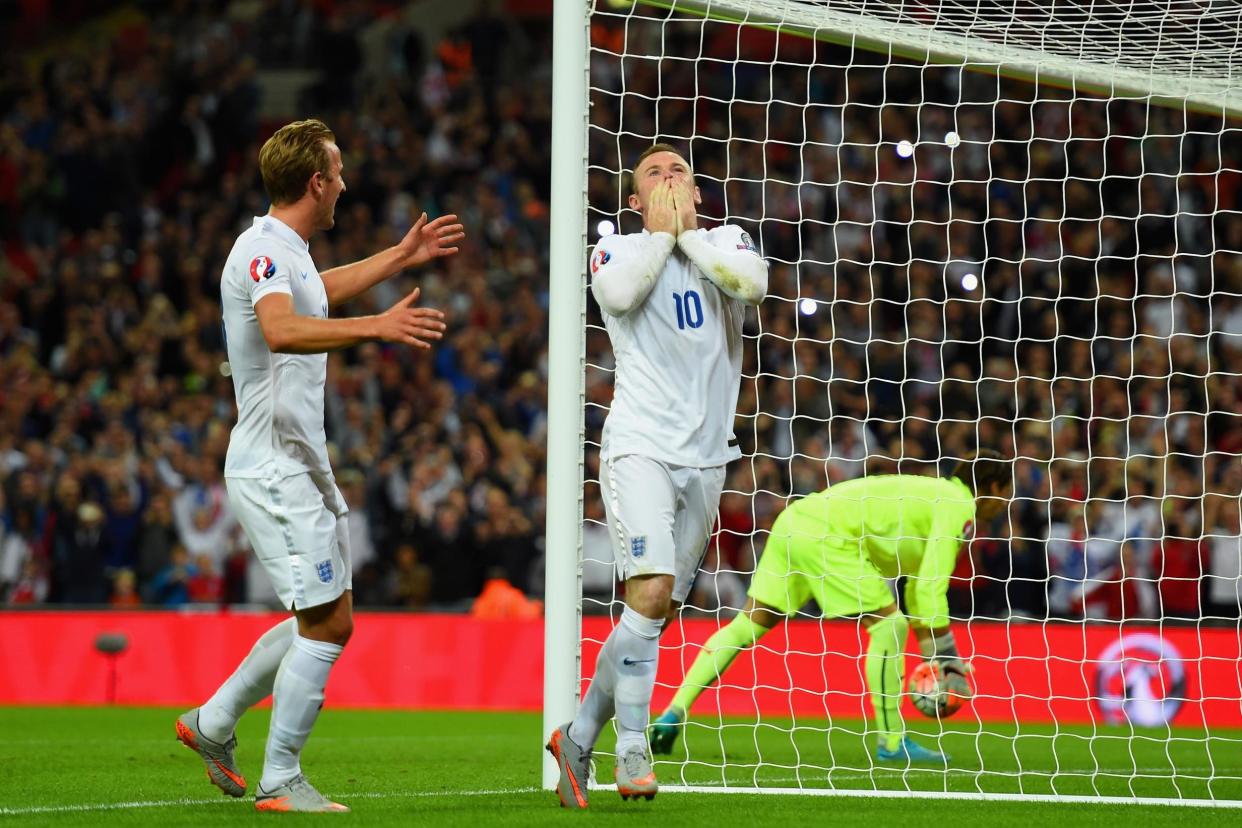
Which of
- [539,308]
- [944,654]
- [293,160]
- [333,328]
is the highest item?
[293,160]

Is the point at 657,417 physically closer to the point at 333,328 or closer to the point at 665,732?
the point at 333,328

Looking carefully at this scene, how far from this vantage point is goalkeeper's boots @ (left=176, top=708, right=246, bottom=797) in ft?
18.4

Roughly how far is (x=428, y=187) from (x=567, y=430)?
1217 centimetres

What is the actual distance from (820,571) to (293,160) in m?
4.23

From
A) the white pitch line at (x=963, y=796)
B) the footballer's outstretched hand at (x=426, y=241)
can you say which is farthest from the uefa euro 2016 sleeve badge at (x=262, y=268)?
the white pitch line at (x=963, y=796)

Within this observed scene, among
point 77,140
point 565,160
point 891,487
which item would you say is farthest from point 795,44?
point 565,160

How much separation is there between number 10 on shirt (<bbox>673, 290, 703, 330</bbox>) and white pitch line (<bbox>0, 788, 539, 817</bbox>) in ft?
5.99

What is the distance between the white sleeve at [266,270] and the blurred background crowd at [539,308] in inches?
206

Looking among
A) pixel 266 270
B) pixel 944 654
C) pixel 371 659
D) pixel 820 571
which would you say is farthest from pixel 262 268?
pixel 371 659

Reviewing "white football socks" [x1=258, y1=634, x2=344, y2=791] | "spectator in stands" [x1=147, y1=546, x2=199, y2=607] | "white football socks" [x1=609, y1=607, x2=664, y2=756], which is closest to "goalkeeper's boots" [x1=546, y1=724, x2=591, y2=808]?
"white football socks" [x1=609, y1=607, x2=664, y2=756]

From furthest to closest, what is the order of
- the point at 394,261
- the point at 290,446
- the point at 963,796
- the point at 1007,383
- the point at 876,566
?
the point at 1007,383
the point at 876,566
the point at 963,796
the point at 394,261
the point at 290,446

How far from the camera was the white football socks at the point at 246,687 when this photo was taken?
5590 mm

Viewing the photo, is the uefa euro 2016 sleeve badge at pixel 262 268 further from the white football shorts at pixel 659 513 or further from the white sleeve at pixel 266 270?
the white football shorts at pixel 659 513

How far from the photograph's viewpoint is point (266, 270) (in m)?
5.19
